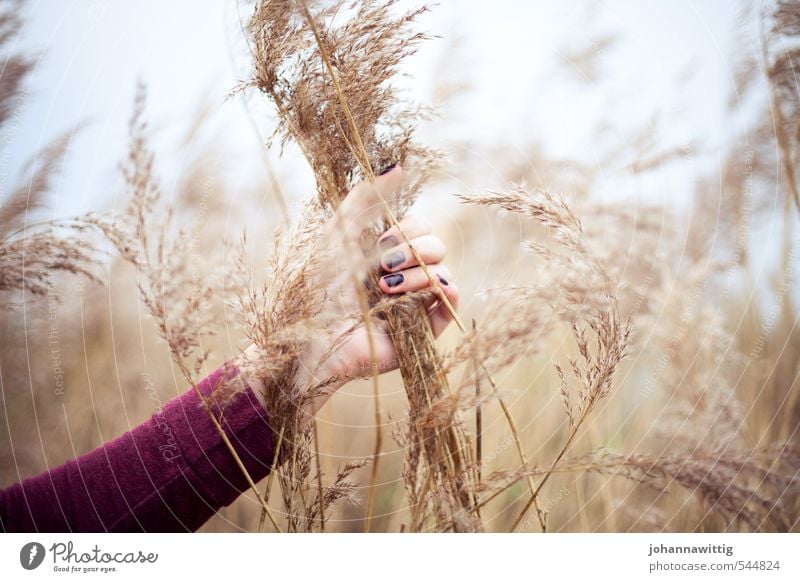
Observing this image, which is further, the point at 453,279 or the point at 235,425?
the point at 453,279

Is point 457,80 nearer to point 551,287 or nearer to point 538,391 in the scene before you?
point 551,287

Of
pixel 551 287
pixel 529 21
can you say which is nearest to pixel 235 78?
pixel 529 21

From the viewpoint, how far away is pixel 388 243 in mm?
785

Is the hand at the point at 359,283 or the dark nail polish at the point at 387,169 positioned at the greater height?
the dark nail polish at the point at 387,169

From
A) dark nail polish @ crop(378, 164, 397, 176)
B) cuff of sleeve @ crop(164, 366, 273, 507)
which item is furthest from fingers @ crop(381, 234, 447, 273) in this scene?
cuff of sleeve @ crop(164, 366, 273, 507)

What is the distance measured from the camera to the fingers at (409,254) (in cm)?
77

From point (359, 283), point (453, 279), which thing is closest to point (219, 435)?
point (359, 283)

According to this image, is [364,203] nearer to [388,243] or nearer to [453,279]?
[388,243]

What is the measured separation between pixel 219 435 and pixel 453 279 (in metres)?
0.42
